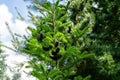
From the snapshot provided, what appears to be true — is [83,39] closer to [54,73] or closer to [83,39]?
[83,39]

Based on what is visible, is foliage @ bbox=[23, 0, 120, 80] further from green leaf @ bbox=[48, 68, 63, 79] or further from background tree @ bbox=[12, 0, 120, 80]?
green leaf @ bbox=[48, 68, 63, 79]

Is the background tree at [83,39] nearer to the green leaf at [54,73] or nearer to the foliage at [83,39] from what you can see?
the foliage at [83,39]

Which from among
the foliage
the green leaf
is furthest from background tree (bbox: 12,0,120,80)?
the green leaf

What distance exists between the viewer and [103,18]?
287 inches

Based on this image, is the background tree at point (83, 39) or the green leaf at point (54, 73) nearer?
the green leaf at point (54, 73)

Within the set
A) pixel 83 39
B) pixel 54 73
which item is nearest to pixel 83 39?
pixel 83 39

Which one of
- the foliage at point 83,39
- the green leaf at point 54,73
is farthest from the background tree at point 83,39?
the green leaf at point 54,73

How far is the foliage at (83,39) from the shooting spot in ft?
15.8

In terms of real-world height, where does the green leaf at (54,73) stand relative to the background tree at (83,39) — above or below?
below

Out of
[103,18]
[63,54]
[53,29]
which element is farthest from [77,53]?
[103,18]

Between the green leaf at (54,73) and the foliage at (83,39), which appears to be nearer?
the green leaf at (54,73)

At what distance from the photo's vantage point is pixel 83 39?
703cm

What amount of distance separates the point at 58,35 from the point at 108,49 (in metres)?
2.25

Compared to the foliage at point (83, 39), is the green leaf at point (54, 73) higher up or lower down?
lower down
